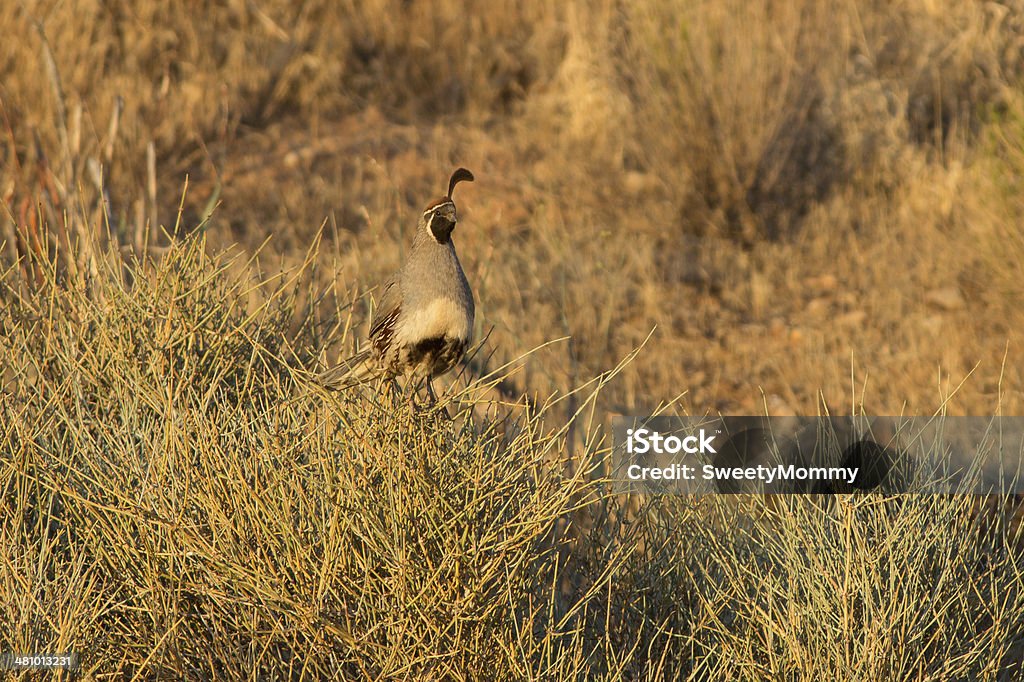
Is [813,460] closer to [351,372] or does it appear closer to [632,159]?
[351,372]

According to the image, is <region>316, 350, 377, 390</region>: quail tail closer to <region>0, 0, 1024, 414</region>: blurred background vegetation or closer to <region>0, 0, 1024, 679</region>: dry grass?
<region>0, 0, 1024, 679</region>: dry grass

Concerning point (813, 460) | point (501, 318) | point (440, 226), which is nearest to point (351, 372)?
point (440, 226)

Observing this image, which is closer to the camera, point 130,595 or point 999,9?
point 130,595

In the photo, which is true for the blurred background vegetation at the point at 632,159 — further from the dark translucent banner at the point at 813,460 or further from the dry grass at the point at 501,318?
the dark translucent banner at the point at 813,460

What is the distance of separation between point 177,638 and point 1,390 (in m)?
0.90

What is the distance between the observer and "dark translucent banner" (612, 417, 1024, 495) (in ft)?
10.0

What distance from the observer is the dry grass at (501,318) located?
7.95ft

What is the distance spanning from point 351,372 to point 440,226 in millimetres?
436

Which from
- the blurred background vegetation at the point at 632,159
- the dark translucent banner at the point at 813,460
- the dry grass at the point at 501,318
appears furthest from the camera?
the blurred background vegetation at the point at 632,159

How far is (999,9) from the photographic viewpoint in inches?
251

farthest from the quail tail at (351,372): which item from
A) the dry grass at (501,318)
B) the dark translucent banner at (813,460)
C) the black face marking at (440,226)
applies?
the dark translucent banner at (813,460)

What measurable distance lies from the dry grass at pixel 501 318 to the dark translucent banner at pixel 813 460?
111 mm

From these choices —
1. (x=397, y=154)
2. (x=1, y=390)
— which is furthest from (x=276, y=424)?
(x=397, y=154)

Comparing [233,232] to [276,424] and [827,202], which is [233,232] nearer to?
[827,202]
